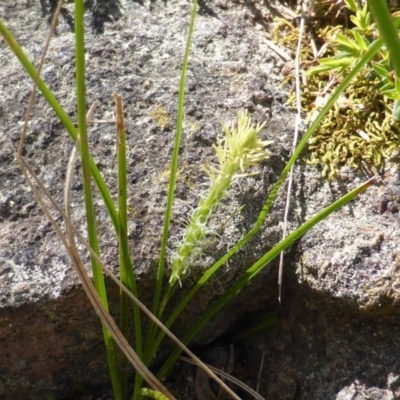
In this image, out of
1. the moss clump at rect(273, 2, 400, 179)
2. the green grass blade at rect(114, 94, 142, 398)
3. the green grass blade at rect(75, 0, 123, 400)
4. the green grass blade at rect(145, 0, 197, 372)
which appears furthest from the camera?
the moss clump at rect(273, 2, 400, 179)

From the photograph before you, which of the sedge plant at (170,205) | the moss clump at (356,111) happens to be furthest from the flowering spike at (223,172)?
the moss clump at (356,111)

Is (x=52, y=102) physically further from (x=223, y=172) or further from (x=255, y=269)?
(x=255, y=269)

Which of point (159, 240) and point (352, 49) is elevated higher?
point (352, 49)

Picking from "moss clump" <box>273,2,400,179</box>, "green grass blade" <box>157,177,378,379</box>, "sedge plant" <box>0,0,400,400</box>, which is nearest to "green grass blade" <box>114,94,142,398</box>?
"sedge plant" <box>0,0,400,400</box>

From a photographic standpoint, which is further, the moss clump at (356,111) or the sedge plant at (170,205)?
the moss clump at (356,111)

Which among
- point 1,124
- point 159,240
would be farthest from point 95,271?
point 1,124

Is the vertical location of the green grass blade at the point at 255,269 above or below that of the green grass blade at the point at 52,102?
below

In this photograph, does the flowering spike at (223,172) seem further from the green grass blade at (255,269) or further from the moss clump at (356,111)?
the moss clump at (356,111)

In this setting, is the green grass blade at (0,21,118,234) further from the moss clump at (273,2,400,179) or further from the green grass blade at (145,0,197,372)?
the moss clump at (273,2,400,179)

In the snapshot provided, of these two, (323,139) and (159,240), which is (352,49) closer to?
(323,139)

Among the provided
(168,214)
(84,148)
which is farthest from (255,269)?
(84,148)

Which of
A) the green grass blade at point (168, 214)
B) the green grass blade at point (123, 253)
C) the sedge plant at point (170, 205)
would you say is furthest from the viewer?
the green grass blade at point (168, 214)
